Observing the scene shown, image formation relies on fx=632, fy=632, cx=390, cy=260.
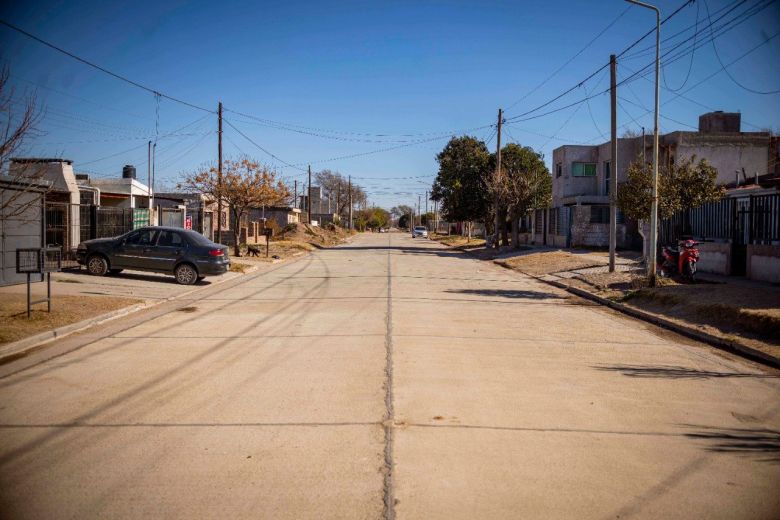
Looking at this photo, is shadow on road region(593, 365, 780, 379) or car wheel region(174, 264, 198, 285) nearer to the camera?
shadow on road region(593, 365, 780, 379)

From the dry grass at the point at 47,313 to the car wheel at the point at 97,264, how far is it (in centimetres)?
521

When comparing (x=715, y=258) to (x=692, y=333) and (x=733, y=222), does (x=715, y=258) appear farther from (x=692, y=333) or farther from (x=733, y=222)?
(x=692, y=333)

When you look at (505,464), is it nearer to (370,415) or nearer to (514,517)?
(514,517)

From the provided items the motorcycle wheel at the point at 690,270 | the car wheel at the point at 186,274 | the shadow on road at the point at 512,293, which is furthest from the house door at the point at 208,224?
the motorcycle wheel at the point at 690,270

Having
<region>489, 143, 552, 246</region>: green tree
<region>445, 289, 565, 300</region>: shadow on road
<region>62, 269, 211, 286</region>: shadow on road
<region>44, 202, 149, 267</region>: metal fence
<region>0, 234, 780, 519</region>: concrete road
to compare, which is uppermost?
<region>489, 143, 552, 246</region>: green tree

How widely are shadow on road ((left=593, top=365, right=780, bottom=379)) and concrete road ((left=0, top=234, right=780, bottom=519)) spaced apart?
6 centimetres

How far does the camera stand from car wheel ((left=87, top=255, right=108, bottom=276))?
18.8 meters

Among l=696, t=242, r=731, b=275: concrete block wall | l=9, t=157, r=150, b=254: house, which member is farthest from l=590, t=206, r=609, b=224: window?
l=9, t=157, r=150, b=254: house

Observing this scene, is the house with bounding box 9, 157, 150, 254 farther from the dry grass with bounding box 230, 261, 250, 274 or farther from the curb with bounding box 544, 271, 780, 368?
the curb with bounding box 544, 271, 780, 368

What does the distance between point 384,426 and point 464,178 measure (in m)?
42.2

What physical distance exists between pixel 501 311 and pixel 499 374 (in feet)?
20.1

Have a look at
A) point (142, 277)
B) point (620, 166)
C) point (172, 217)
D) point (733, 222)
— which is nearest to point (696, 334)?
point (733, 222)

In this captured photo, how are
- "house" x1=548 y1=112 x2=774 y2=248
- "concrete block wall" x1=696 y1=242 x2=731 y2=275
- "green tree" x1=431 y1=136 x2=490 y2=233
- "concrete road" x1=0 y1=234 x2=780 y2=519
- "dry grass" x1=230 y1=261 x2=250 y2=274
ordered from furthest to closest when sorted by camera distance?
"green tree" x1=431 y1=136 x2=490 y2=233 < "house" x1=548 y1=112 x2=774 y2=248 < "dry grass" x1=230 y1=261 x2=250 y2=274 < "concrete block wall" x1=696 y1=242 x2=731 y2=275 < "concrete road" x1=0 y1=234 x2=780 y2=519

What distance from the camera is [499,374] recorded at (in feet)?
25.4
